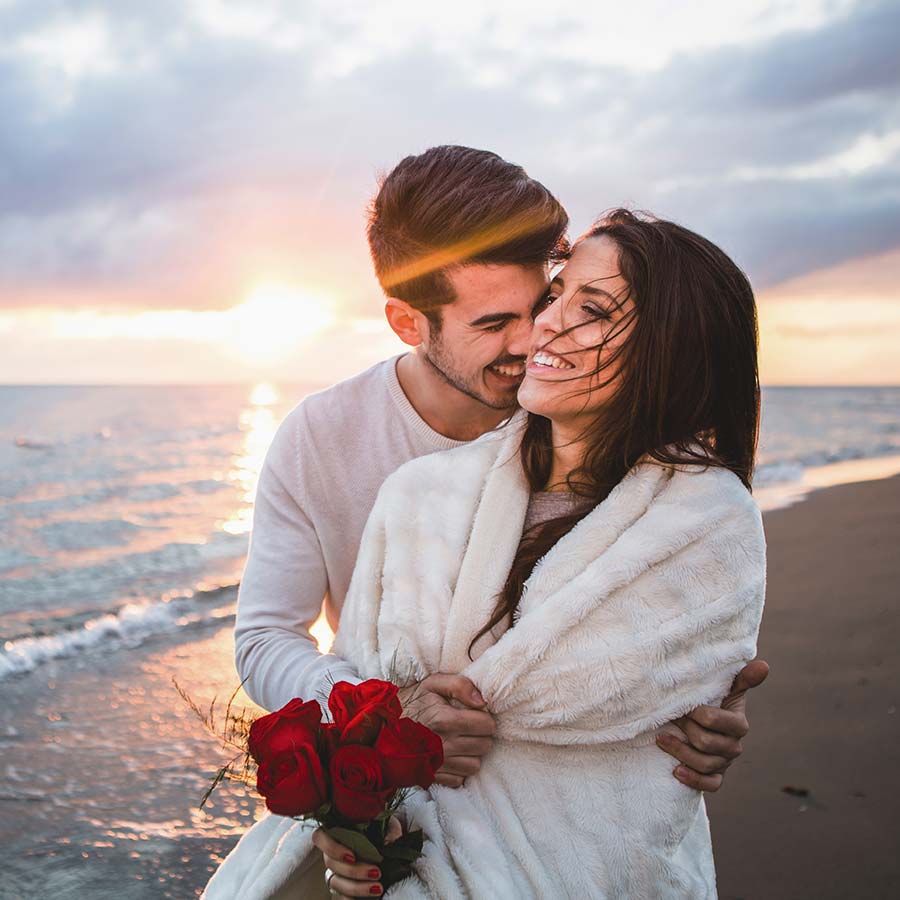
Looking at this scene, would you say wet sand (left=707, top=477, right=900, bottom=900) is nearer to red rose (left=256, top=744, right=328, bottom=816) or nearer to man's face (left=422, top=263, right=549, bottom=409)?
man's face (left=422, top=263, right=549, bottom=409)

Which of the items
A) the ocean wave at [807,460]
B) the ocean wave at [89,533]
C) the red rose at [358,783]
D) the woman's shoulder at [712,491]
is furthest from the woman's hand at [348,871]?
the ocean wave at [807,460]

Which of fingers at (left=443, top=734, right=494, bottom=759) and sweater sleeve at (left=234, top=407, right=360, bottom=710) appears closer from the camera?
fingers at (left=443, top=734, right=494, bottom=759)

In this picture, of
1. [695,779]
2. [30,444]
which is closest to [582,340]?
[695,779]

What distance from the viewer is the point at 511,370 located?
3049 millimetres

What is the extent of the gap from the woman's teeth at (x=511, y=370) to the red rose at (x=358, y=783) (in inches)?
68.5

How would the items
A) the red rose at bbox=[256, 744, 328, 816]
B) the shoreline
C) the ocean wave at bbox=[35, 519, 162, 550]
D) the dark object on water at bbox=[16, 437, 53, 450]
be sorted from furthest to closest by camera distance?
the dark object on water at bbox=[16, 437, 53, 450], the shoreline, the ocean wave at bbox=[35, 519, 162, 550], the red rose at bbox=[256, 744, 328, 816]

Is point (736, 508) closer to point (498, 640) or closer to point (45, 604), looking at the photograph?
point (498, 640)

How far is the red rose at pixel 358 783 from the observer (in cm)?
151

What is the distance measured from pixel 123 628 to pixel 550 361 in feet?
21.8

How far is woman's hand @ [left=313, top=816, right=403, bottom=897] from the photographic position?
165cm

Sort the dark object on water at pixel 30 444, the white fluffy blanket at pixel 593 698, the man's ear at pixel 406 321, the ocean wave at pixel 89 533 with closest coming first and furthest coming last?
1. the white fluffy blanket at pixel 593 698
2. the man's ear at pixel 406 321
3. the ocean wave at pixel 89 533
4. the dark object on water at pixel 30 444

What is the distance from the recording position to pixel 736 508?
78.5 inches

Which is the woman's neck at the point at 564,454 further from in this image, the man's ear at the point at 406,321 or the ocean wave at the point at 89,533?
the ocean wave at the point at 89,533

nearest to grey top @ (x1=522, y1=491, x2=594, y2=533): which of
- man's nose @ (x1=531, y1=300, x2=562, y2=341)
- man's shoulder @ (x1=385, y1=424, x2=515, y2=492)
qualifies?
man's shoulder @ (x1=385, y1=424, x2=515, y2=492)
